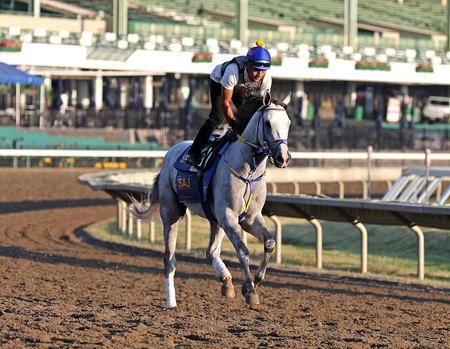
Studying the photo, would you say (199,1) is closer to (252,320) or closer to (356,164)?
(356,164)

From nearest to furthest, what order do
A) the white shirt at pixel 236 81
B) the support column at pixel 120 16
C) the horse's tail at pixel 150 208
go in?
the white shirt at pixel 236 81 → the horse's tail at pixel 150 208 → the support column at pixel 120 16

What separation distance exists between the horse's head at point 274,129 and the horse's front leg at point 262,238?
0.56 metres

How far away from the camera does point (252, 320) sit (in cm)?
→ 822

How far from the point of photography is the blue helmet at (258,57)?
8.62 m

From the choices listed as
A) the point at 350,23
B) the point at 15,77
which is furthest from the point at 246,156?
the point at 350,23

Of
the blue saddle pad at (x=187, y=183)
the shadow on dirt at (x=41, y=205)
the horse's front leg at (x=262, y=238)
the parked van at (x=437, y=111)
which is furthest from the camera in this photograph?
the parked van at (x=437, y=111)

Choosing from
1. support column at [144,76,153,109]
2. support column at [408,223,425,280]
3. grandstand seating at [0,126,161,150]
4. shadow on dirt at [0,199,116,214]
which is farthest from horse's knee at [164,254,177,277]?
support column at [144,76,153,109]

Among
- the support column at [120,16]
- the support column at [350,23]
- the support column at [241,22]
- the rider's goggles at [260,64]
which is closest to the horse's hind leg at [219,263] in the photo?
the rider's goggles at [260,64]

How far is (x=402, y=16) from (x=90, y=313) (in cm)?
6277

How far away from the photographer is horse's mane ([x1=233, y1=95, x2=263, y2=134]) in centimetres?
883

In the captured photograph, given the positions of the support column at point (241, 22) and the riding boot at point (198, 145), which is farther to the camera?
the support column at point (241, 22)

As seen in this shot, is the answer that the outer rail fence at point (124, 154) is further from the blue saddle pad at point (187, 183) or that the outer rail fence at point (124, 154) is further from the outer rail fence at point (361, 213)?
the blue saddle pad at point (187, 183)

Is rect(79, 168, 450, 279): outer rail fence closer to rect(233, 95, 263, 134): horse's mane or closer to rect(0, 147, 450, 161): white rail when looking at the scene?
rect(233, 95, 263, 134): horse's mane

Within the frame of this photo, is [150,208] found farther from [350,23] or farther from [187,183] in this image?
[350,23]
